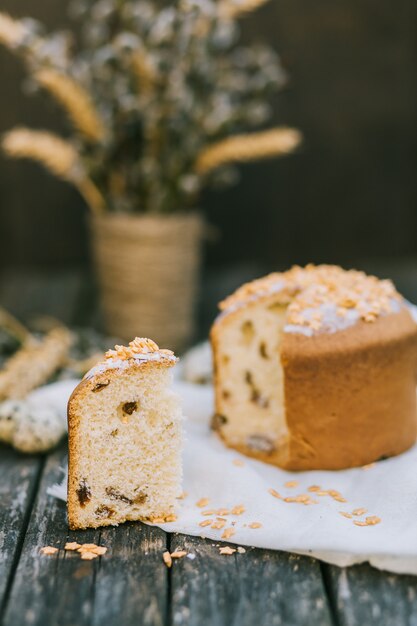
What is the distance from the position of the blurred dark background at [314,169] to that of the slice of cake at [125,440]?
293 centimetres

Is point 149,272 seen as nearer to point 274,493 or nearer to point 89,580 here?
point 274,493

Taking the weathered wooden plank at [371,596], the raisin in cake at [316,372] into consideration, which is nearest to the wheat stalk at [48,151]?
the raisin in cake at [316,372]

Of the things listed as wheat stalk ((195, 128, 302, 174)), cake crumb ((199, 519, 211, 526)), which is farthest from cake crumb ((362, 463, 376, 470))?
wheat stalk ((195, 128, 302, 174))

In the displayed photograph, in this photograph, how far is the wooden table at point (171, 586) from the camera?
6.08 feet

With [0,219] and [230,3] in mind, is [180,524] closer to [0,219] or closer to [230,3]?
[230,3]

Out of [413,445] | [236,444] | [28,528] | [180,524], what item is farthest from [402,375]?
[28,528]

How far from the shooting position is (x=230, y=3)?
3.48 meters

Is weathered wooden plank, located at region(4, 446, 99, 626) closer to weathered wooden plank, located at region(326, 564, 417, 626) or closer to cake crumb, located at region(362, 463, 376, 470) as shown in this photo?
weathered wooden plank, located at region(326, 564, 417, 626)

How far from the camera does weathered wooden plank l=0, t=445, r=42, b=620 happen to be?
2.06 meters

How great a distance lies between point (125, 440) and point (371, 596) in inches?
28.0

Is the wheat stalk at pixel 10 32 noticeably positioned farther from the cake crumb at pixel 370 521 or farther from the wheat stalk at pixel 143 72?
the cake crumb at pixel 370 521

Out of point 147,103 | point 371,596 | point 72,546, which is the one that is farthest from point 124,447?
point 147,103

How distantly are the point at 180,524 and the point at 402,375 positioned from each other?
2.62ft

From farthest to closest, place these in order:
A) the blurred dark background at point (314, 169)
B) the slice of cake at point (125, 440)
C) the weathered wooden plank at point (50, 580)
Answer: the blurred dark background at point (314, 169)
the slice of cake at point (125, 440)
the weathered wooden plank at point (50, 580)
